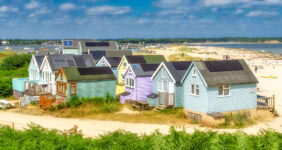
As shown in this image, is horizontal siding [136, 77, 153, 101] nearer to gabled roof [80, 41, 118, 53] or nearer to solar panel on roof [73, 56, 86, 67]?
solar panel on roof [73, 56, 86, 67]

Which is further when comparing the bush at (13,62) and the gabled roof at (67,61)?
the bush at (13,62)

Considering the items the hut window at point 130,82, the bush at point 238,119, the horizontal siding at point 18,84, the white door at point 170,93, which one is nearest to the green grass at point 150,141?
the bush at point 238,119

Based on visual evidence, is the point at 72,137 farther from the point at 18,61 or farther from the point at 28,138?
the point at 18,61

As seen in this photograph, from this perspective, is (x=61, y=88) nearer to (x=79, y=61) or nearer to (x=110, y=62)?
(x=79, y=61)

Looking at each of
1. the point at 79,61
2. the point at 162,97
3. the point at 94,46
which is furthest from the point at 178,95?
the point at 94,46

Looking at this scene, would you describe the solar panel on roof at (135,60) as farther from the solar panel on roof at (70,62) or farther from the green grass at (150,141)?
the green grass at (150,141)

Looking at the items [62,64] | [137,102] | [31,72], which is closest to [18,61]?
[31,72]
